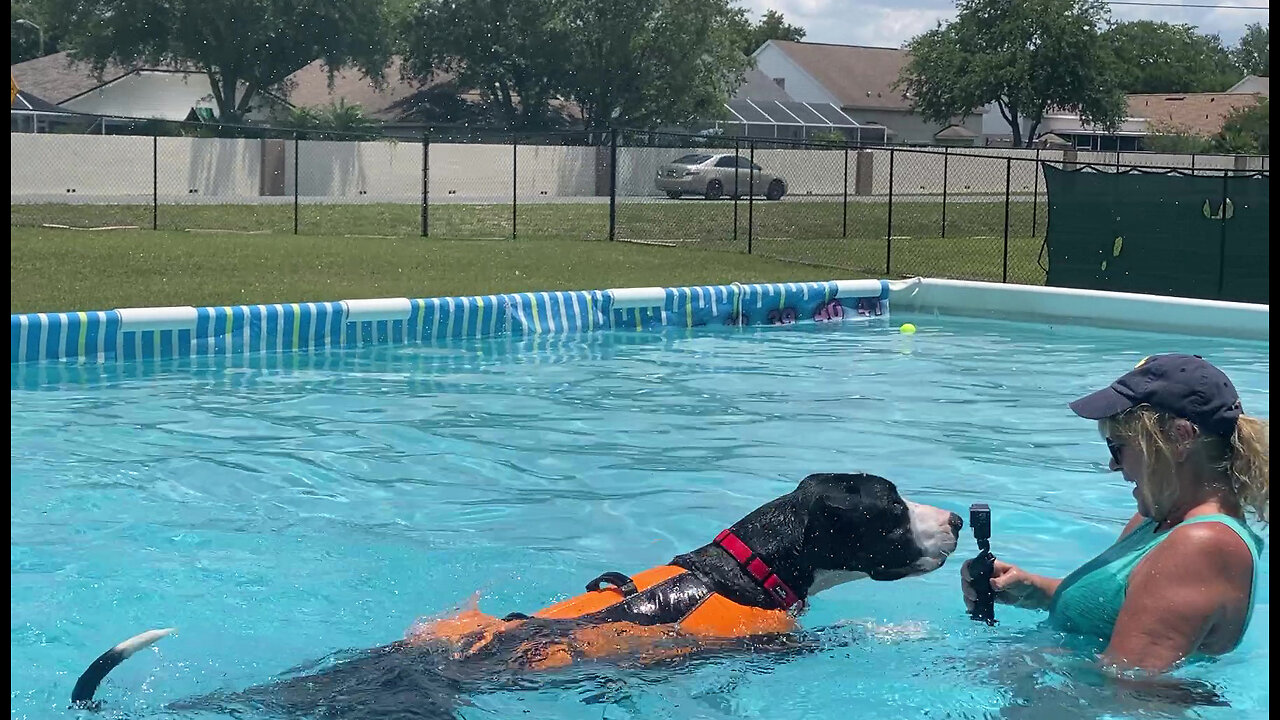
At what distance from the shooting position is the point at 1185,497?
3.25 metres

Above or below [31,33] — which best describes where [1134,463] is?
below

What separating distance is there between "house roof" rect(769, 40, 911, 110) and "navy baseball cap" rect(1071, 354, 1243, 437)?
5768 centimetres

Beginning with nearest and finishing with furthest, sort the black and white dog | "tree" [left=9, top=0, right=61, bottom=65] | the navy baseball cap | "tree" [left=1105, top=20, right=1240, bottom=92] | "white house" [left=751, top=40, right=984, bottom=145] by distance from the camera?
1. the navy baseball cap
2. the black and white dog
3. "tree" [left=9, top=0, right=61, bottom=65]
4. "white house" [left=751, top=40, right=984, bottom=145]
5. "tree" [left=1105, top=20, right=1240, bottom=92]

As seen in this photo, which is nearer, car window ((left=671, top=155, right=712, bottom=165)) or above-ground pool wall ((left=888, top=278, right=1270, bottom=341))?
above-ground pool wall ((left=888, top=278, right=1270, bottom=341))

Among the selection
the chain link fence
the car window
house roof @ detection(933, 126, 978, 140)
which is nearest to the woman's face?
the chain link fence

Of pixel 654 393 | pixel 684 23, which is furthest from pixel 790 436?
pixel 684 23

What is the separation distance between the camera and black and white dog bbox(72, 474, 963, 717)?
3.57m

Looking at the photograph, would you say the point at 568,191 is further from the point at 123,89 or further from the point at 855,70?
the point at 855,70

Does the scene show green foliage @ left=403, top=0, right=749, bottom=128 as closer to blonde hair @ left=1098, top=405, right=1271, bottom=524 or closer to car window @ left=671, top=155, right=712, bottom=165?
car window @ left=671, top=155, right=712, bottom=165

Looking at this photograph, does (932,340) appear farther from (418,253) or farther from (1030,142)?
(1030,142)

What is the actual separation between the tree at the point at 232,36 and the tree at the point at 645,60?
7.07 meters

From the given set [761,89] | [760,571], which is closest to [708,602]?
Result: [760,571]

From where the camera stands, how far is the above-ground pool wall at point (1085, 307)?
12.1 meters

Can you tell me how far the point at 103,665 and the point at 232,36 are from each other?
1801 inches
